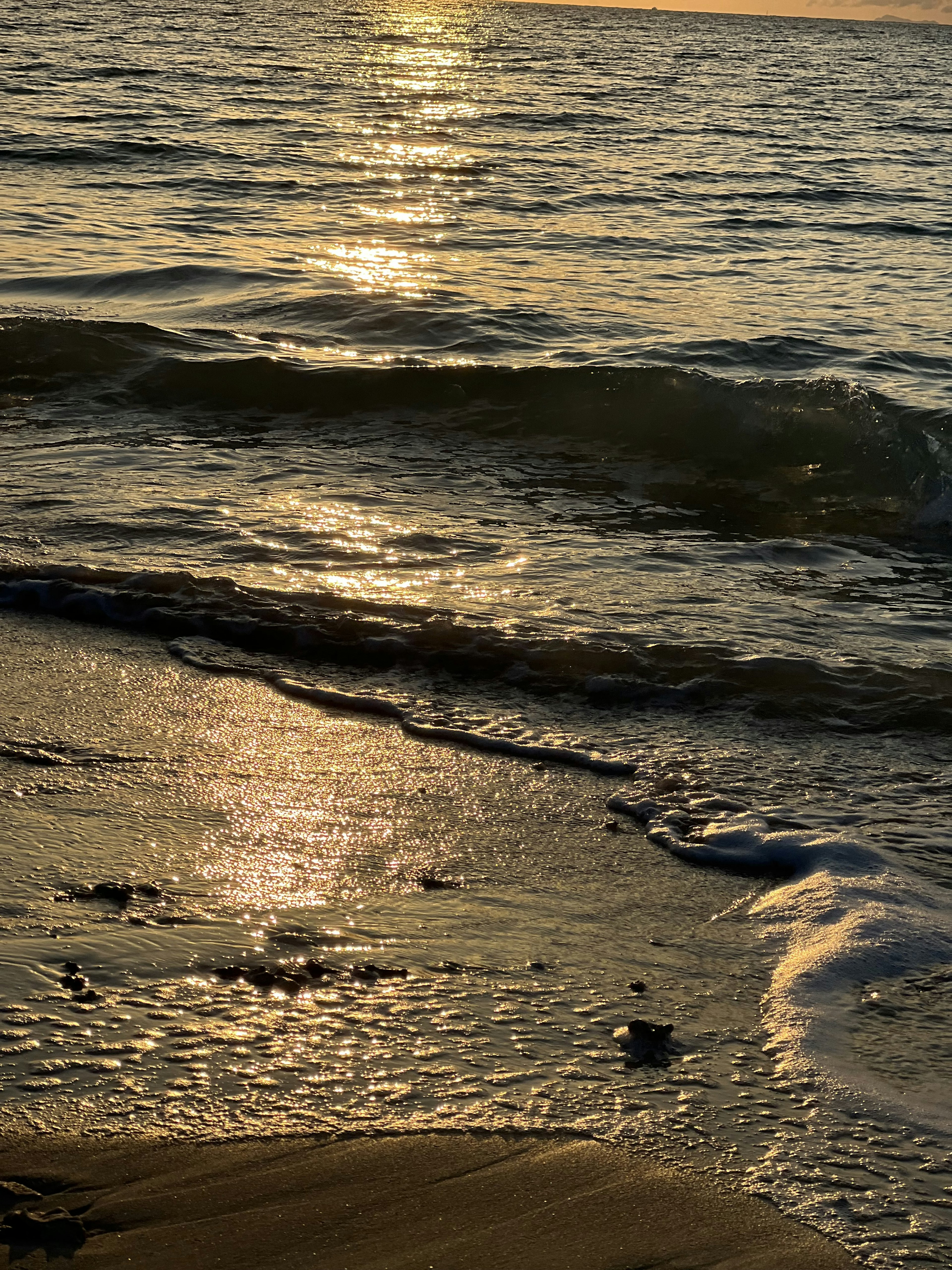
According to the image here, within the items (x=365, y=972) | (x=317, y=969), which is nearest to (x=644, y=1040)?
(x=365, y=972)

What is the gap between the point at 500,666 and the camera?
4.75 meters

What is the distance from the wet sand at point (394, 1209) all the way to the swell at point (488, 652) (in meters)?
2.39

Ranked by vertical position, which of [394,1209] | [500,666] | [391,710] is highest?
[500,666]

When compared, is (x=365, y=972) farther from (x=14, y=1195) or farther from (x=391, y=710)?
(x=391, y=710)

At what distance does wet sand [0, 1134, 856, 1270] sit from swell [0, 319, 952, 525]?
5.92 metres

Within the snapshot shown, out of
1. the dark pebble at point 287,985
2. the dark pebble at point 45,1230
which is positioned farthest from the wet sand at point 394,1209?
the dark pebble at point 287,985

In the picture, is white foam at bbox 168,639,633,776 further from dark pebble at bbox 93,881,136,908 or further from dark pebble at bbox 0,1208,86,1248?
dark pebble at bbox 0,1208,86,1248

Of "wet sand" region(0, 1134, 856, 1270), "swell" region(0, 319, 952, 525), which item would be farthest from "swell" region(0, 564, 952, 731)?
"swell" region(0, 319, 952, 525)

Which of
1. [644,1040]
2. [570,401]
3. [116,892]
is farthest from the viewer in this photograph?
[570,401]

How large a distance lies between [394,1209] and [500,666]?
2.75m

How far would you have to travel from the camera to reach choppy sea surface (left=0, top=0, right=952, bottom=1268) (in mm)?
2537

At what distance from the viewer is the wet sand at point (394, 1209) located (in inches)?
81.0

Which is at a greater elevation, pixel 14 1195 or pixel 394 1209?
pixel 14 1195

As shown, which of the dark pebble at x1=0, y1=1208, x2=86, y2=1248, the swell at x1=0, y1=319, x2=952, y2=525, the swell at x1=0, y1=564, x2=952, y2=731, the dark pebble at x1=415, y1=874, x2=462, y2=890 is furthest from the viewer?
the swell at x1=0, y1=319, x2=952, y2=525
